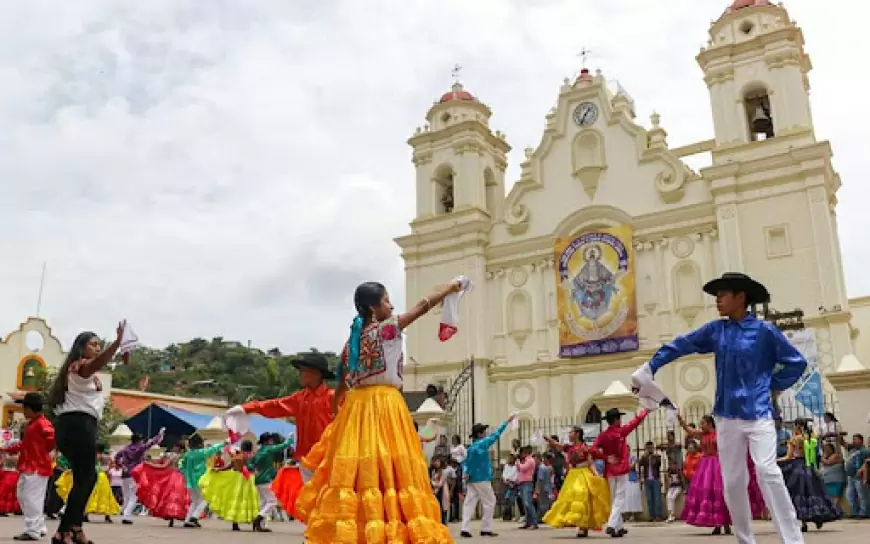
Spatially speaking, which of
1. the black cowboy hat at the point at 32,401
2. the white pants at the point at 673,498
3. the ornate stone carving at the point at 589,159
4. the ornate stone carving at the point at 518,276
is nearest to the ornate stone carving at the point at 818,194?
the ornate stone carving at the point at 589,159

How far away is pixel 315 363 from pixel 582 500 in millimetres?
4586

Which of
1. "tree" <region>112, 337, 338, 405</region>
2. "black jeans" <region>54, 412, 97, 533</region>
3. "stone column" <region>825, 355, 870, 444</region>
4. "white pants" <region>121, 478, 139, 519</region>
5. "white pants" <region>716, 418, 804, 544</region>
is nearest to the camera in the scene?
"white pants" <region>716, 418, 804, 544</region>

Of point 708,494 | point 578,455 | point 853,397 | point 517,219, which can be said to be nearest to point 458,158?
point 517,219

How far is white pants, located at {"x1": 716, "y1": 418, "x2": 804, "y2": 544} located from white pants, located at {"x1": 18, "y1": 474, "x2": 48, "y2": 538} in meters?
6.41

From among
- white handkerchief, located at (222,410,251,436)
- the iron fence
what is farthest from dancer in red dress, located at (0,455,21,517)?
the iron fence

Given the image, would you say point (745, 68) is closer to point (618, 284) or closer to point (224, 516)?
point (618, 284)

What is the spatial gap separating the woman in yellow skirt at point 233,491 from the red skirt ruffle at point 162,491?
1088 millimetres

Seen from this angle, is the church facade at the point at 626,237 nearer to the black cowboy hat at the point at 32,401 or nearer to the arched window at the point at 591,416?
the arched window at the point at 591,416

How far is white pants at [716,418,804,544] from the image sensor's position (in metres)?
5.05

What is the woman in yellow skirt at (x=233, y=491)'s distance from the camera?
11617 mm

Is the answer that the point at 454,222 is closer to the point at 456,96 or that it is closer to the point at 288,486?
the point at 456,96

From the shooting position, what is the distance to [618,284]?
83.0 ft

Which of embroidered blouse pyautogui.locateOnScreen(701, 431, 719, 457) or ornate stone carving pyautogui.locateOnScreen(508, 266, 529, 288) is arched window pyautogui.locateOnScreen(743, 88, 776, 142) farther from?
embroidered blouse pyautogui.locateOnScreen(701, 431, 719, 457)

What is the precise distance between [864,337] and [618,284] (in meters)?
8.83
